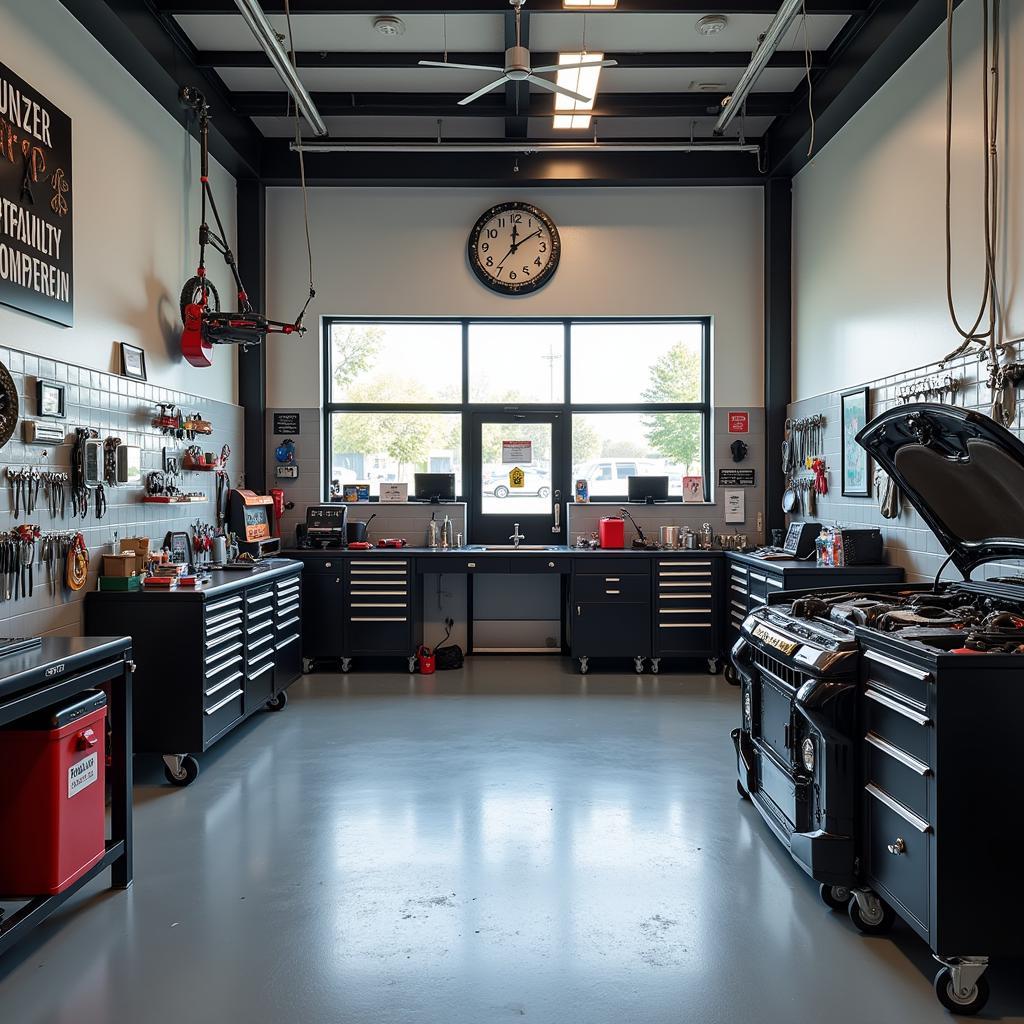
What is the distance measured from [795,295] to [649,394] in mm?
1398

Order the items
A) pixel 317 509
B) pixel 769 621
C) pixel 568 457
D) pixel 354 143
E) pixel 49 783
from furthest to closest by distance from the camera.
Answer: pixel 568 457, pixel 317 509, pixel 354 143, pixel 769 621, pixel 49 783

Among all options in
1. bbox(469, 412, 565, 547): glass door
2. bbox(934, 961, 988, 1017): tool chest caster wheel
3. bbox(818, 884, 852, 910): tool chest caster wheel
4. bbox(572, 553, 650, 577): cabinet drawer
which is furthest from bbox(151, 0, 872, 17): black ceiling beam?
bbox(934, 961, 988, 1017): tool chest caster wheel

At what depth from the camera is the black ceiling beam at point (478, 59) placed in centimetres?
513

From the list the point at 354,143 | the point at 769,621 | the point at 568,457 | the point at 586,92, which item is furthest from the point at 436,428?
the point at 769,621

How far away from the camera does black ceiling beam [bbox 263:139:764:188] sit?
629 centimetres

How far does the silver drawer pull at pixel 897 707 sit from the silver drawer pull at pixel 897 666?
0.10 m

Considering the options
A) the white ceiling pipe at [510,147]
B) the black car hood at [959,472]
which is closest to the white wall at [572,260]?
the white ceiling pipe at [510,147]

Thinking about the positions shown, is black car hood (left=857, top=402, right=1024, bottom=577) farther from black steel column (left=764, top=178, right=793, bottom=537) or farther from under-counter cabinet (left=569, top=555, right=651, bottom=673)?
black steel column (left=764, top=178, right=793, bottom=537)

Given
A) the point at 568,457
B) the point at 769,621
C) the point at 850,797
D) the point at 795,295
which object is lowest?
the point at 850,797

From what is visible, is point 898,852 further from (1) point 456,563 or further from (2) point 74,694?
(1) point 456,563

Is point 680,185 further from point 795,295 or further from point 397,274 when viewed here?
point 397,274

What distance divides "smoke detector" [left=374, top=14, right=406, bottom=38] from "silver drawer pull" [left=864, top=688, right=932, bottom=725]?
4737mm

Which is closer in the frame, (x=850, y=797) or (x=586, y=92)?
(x=850, y=797)

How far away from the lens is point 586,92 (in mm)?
5488
